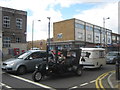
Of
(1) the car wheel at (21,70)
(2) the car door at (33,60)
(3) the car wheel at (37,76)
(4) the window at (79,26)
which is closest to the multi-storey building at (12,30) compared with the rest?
(2) the car door at (33,60)

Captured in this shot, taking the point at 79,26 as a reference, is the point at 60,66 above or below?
below

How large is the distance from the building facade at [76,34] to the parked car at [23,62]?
1180 inches

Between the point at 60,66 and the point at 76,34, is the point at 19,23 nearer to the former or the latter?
the point at 76,34

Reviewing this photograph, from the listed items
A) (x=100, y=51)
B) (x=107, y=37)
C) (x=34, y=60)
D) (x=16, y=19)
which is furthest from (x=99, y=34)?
(x=34, y=60)

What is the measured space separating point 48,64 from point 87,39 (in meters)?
40.7

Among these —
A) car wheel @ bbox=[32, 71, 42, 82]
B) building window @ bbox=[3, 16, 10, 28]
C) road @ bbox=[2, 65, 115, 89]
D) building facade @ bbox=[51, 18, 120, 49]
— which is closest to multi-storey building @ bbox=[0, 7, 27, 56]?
building window @ bbox=[3, 16, 10, 28]

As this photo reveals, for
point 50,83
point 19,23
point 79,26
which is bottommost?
point 50,83

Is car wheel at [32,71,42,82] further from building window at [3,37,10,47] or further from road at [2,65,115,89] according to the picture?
building window at [3,37,10,47]

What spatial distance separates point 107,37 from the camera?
58250mm

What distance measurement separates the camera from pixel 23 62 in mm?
11156

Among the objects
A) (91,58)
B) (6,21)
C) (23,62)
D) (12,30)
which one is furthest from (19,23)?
(23,62)

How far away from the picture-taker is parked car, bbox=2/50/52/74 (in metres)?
10.7

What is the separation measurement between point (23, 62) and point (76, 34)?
115 feet

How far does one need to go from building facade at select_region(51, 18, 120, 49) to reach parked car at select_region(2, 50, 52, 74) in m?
30.0
